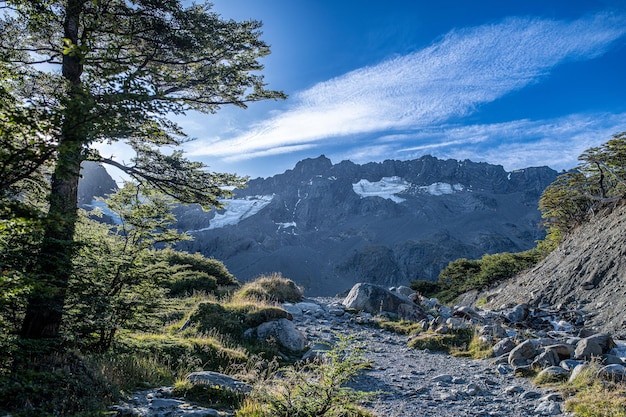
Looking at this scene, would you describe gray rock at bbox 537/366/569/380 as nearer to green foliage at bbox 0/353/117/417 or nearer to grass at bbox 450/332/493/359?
grass at bbox 450/332/493/359

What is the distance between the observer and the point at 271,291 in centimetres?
1880

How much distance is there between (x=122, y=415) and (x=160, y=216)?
14.9ft

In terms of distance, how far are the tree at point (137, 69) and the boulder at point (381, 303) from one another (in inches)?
478

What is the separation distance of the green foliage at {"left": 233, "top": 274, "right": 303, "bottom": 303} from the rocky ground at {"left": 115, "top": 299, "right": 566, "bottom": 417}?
6.57 m

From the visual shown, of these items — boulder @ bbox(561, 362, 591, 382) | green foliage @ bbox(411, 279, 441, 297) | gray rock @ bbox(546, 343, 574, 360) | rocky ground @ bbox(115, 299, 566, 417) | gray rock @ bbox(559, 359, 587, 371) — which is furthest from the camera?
green foliage @ bbox(411, 279, 441, 297)

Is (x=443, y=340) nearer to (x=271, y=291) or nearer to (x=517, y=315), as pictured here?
(x=517, y=315)

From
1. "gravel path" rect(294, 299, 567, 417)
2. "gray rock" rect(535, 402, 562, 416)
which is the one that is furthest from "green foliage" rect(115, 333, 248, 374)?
"gray rock" rect(535, 402, 562, 416)

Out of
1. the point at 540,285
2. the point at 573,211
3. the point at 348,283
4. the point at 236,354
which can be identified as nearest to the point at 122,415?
the point at 236,354

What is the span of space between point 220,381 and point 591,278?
1908 centimetres

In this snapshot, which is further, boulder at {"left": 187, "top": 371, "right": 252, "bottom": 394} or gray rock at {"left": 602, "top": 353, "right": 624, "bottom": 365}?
gray rock at {"left": 602, "top": 353, "right": 624, "bottom": 365}

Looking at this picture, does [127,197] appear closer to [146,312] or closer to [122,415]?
[146,312]

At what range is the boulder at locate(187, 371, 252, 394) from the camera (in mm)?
6125

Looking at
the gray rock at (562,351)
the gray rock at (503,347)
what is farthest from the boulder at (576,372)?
the gray rock at (503,347)

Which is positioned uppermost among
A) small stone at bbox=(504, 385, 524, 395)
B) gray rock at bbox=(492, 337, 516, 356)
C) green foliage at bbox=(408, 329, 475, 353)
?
small stone at bbox=(504, 385, 524, 395)
